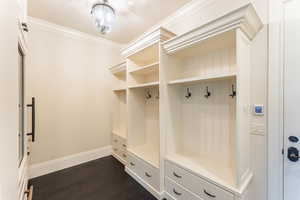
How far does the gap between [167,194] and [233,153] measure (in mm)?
1061

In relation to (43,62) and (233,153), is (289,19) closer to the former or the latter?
(233,153)

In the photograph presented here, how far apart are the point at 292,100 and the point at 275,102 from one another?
0.42 feet

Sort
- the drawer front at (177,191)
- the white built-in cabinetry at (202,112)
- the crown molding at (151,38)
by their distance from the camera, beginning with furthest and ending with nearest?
the crown molding at (151,38)
the drawer front at (177,191)
the white built-in cabinetry at (202,112)

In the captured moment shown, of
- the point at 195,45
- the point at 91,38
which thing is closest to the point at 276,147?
the point at 195,45

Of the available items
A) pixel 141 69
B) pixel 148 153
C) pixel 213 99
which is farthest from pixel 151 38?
pixel 148 153

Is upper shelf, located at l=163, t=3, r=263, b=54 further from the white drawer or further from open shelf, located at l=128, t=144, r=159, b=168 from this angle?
open shelf, located at l=128, t=144, r=159, b=168

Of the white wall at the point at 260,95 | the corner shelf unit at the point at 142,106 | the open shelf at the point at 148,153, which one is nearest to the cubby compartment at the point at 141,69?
the corner shelf unit at the point at 142,106

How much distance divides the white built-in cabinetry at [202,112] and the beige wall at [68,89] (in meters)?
1.24

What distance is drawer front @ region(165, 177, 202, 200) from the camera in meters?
1.71

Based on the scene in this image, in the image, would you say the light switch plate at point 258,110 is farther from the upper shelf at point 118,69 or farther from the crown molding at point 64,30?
the crown molding at point 64,30

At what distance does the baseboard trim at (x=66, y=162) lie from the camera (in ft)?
8.64

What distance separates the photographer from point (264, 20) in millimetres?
1540

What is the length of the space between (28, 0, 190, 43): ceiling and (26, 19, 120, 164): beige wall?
0.92ft

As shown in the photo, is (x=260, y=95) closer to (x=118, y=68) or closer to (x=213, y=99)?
(x=213, y=99)
